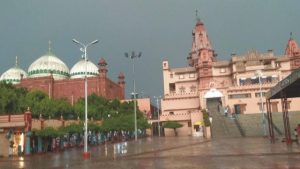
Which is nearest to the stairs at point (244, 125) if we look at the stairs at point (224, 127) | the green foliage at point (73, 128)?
the stairs at point (224, 127)

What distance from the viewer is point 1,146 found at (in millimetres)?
32562

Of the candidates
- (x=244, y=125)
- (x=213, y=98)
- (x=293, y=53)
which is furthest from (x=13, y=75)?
(x=293, y=53)

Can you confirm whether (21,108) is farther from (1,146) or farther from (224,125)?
(224,125)

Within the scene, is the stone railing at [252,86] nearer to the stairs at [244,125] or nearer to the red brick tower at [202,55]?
the red brick tower at [202,55]

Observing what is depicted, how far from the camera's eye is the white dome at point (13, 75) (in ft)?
276

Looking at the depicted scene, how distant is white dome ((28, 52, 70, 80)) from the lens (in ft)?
256

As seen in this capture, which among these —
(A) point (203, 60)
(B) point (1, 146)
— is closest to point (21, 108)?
(B) point (1, 146)

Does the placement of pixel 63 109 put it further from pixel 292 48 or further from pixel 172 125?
pixel 292 48

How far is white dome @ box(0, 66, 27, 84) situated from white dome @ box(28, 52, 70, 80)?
650 cm

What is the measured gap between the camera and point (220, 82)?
79312 millimetres

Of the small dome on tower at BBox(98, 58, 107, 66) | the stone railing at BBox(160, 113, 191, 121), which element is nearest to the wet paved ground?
the stone railing at BBox(160, 113, 191, 121)

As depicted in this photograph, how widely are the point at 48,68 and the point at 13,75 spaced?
1321 centimetres

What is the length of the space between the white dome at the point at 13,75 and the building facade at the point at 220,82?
37.3 m

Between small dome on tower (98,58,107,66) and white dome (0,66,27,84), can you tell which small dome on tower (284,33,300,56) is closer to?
small dome on tower (98,58,107,66)
